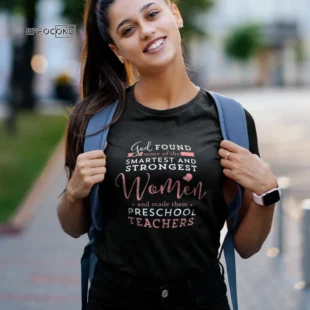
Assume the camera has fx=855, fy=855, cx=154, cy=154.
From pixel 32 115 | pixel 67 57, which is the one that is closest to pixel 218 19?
pixel 67 57

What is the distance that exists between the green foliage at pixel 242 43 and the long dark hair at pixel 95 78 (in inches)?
3140

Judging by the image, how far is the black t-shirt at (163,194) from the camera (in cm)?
261

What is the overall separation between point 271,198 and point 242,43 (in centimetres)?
8009

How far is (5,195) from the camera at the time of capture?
42.1ft

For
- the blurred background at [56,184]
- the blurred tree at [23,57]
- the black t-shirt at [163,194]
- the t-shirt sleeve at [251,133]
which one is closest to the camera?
the black t-shirt at [163,194]

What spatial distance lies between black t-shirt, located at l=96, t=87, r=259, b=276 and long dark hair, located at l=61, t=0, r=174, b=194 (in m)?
0.13

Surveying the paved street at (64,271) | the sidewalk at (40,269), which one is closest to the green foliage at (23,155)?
the paved street at (64,271)

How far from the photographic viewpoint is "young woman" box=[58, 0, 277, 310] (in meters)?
2.61

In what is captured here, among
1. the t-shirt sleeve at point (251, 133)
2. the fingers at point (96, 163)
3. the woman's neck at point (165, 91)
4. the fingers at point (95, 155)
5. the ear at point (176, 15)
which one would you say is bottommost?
the fingers at point (96, 163)

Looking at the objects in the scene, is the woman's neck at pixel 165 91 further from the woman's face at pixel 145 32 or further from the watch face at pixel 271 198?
the watch face at pixel 271 198

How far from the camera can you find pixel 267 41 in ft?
287

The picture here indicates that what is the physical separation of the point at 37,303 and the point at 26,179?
26.8ft

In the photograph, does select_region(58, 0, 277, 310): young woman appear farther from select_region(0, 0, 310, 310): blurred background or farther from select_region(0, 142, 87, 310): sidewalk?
select_region(0, 142, 87, 310): sidewalk

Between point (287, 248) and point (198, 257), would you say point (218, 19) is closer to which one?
point (287, 248)
